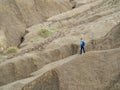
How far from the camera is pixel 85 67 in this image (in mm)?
16078

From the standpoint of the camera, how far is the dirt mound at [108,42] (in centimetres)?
2168

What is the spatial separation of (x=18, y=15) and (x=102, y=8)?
1023cm

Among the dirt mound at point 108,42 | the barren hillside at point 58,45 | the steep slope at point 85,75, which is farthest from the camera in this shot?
the dirt mound at point 108,42

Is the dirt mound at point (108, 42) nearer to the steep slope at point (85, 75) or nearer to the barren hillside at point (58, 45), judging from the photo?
the barren hillside at point (58, 45)

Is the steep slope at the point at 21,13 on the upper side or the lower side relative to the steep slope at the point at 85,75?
upper

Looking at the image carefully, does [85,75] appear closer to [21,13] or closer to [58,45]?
[58,45]

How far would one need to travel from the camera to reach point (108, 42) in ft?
74.4

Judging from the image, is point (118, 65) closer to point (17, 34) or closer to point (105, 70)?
point (105, 70)

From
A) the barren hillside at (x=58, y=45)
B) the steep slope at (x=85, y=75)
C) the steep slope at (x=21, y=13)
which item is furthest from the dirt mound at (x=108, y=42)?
the steep slope at (x=21, y=13)

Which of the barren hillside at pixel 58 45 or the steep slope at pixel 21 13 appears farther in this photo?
the steep slope at pixel 21 13

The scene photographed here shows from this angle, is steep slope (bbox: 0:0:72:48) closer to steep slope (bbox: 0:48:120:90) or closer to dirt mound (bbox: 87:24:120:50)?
dirt mound (bbox: 87:24:120:50)

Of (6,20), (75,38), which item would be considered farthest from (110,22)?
(6,20)

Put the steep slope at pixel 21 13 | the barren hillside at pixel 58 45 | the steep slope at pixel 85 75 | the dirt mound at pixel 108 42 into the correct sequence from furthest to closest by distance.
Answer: the steep slope at pixel 21 13
the dirt mound at pixel 108 42
the barren hillside at pixel 58 45
the steep slope at pixel 85 75

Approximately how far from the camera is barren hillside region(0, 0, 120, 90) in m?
15.8
